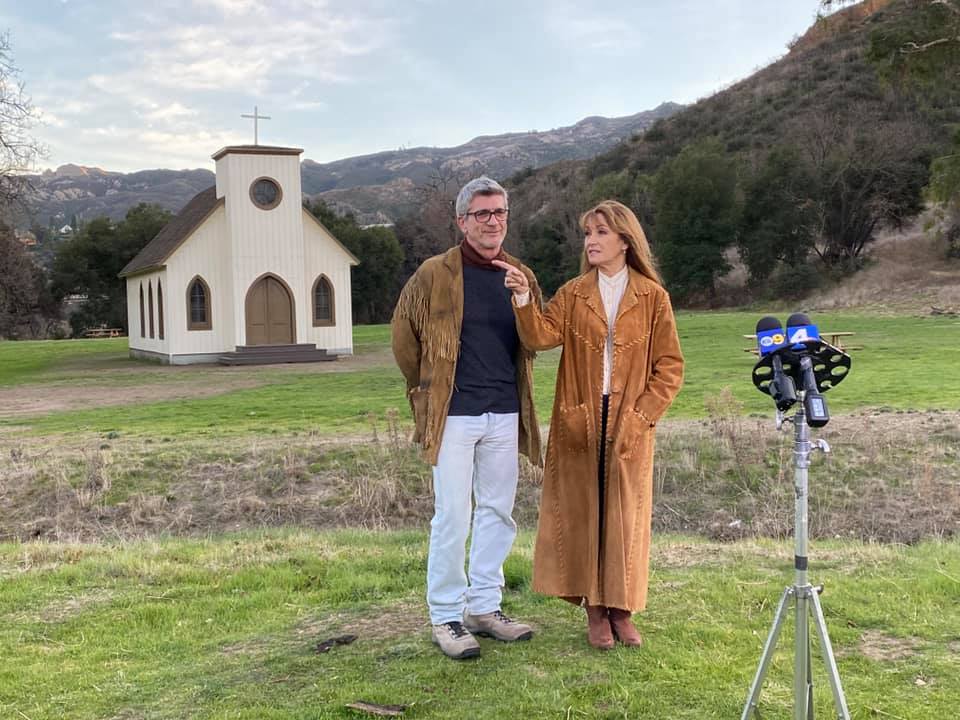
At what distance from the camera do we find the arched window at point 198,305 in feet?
88.9

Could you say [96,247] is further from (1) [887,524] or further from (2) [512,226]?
(1) [887,524]

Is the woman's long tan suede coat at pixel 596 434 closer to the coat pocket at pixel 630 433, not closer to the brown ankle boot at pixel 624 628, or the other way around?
the coat pocket at pixel 630 433

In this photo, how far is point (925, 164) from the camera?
41.9m

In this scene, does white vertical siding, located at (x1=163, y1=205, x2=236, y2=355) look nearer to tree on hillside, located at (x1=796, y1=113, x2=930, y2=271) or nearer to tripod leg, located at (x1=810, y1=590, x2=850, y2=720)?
tripod leg, located at (x1=810, y1=590, x2=850, y2=720)

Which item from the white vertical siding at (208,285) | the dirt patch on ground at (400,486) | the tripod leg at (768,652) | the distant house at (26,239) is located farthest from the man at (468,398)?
the distant house at (26,239)

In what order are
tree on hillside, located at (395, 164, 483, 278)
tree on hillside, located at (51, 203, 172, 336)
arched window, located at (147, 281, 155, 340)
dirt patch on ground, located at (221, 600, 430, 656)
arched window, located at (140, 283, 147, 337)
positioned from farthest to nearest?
1. tree on hillside, located at (395, 164, 483, 278)
2. tree on hillside, located at (51, 203, 172, 336)
3. arched window, located at (140, 283, 147, 337)
4. arched window, located at (147, 281, 155, 340)
5. dirt patch on ground, located at (221, 600, 430, 656)

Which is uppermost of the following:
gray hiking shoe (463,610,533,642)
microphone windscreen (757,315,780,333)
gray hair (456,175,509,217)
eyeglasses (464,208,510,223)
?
gray hair (456,175,509,217)

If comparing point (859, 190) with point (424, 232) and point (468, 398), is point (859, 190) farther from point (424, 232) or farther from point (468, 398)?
point (468, 398)

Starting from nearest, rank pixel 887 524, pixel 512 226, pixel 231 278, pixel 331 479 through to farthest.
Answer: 1. pixel 887 524
2. pixel 331 479
3. pixel 231 278
4. pixel 512 226

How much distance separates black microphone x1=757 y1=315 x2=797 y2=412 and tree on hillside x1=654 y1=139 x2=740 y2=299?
1615 inches

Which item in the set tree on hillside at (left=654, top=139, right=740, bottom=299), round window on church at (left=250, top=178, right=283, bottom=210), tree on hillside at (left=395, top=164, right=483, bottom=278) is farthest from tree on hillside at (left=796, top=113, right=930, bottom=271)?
round window on church at (left=250, top=178, right=283, bottom=210)

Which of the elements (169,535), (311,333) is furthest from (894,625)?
(311,333)

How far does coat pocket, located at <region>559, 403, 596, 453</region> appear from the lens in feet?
13.3

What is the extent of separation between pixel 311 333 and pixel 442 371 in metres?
24.3
